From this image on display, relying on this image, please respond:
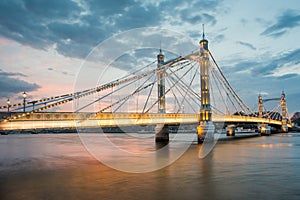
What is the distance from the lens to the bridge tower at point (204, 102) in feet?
156

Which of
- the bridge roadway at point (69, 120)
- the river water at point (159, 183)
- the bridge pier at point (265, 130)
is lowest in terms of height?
the river water at point (159, 183)

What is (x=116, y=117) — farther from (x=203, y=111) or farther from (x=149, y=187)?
(x=203, y=111)

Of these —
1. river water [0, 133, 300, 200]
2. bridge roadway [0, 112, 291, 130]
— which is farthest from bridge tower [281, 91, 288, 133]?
river water [0, 133, 300, 200]

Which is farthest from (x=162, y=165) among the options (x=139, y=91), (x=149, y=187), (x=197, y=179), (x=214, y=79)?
(x=214, y=79)

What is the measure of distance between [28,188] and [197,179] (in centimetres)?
1060

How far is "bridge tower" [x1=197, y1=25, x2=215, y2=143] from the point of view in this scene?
1876 inches

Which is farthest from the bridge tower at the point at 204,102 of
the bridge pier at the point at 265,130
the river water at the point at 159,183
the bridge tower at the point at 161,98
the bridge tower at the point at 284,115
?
the bridge tower at the point at 284,115

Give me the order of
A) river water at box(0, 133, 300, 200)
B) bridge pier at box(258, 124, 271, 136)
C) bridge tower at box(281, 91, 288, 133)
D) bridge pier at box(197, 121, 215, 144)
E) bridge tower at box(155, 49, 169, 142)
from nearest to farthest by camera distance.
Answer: river water at box(0, 133, 300, 200), bridge pier at box(197, 121, 215, 144), bridge tower at box(155, 49, 169, 142), bridge pier at box(258, 124, 271, 136), bridge tower at box(281, 91, 288, 133)

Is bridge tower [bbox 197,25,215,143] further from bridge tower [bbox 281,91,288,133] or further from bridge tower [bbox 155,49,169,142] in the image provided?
bridge tower [bbox 281,91,288,133]

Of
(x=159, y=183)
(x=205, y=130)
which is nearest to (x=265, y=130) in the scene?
(x=205, y=130)

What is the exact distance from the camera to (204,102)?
49438 millimetres

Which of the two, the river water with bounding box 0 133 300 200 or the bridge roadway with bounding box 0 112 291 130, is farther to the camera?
the bridge roadway with bounding box 0 112 291 130

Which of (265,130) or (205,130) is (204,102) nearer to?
(205,130)

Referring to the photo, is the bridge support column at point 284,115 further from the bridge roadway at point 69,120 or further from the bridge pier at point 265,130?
the bridge roadway at point 69,120
